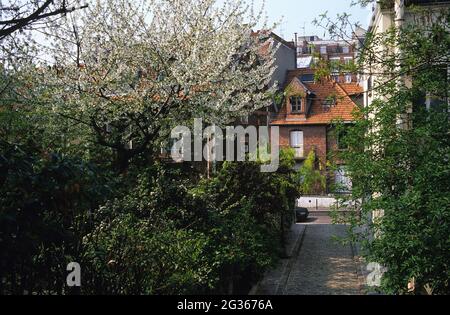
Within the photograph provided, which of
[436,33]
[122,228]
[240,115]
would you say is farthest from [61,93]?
[436,33]

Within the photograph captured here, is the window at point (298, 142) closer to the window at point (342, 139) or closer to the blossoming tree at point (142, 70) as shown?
the blossoming tree at point (142, 70)

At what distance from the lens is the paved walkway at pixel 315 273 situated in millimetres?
12172

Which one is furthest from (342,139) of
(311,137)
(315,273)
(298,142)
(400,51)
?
(298,142)

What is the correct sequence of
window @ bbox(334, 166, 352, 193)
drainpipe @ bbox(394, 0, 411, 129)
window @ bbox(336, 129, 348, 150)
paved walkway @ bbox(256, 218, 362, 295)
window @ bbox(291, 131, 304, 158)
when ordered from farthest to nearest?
window @ bbox(291, 131, 304, 158)
paved walkway @ bbox(256, 218, 362, 295)
window @ bbox(336, 129, 348, 150)
window @ bbox(334, 166, 352, 193)
drainpipe @ bbox(394, 0, 411, 129)

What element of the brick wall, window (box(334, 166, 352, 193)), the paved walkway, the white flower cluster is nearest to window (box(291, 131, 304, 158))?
the brick wall

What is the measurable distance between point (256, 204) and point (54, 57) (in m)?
7.32

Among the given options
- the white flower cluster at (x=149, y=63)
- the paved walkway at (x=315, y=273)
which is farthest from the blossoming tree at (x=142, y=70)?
the paved walkway at (x=315, y=273)

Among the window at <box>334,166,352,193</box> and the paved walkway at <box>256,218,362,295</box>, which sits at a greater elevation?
the window at <box>334,166,352,193</box>

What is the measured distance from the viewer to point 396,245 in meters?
6.52

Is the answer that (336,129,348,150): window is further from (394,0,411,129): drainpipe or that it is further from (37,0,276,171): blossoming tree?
(37,0,276,171): blossoming tree

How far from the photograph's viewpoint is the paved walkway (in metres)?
12.2

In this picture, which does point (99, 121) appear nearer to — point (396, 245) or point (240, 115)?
point (240, 115)

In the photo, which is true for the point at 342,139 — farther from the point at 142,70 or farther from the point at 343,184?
the point at 142,70

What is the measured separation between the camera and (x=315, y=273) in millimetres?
14227
